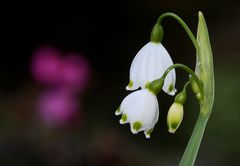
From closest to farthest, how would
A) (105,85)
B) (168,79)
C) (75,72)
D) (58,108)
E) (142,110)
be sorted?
(142,110) < (168,79) < (58,108) < (75,72) < (105,85)

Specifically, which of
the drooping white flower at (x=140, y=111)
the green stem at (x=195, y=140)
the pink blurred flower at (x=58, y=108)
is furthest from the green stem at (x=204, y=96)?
the pink blurred flower at (x=58, y=108)

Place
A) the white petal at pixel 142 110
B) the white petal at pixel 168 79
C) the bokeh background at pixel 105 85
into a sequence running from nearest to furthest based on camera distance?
the white petal at pixel 142 110
the white petal at pixel 168 79
the bokeh background at pixel 105 85

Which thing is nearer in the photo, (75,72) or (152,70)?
(152,70)

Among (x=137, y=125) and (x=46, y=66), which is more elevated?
(x=137, y=125)

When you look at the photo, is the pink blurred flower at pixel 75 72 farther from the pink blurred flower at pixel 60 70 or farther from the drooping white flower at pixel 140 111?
the drooping white flower at pixel 140 111

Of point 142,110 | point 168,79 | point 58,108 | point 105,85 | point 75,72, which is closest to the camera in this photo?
point 142,110

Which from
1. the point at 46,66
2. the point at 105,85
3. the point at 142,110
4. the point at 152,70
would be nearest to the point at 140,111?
the point at 142,110

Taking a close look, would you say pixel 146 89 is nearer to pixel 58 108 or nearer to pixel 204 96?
pixel 204 96

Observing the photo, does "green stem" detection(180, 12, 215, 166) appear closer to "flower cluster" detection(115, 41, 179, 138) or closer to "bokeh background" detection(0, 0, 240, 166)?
"flower cluster" detection(115, 41, 179, 138)
